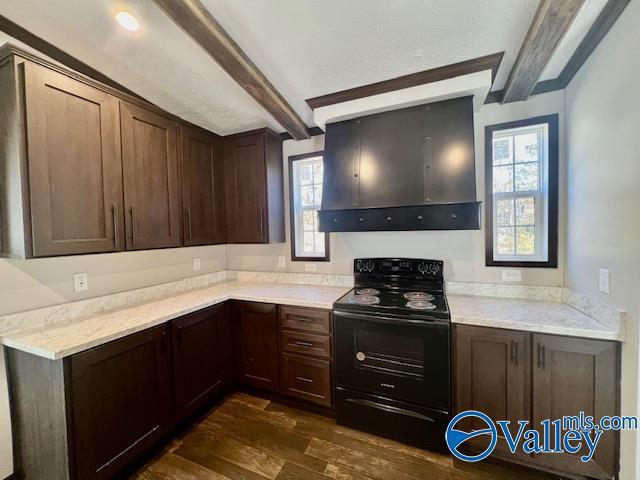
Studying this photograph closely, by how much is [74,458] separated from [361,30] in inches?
109

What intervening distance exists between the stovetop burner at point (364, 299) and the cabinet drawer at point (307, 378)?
21.2 inches

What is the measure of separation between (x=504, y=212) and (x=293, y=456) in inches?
95.0

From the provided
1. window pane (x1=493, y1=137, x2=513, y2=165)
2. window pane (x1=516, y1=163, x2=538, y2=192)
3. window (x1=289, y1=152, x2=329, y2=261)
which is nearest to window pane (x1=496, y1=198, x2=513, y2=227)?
window pane (x1=516, y1=163, x2=538, y2=192)

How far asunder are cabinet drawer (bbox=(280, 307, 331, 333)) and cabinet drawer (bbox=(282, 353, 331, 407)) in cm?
25

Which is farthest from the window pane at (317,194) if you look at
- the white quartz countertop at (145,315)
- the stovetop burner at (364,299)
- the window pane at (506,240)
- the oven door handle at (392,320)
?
the window pane at (506,240)

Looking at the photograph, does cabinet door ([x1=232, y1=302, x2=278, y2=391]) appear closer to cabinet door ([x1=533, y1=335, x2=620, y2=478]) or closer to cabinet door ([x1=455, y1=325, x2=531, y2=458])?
cabinet door ([x1=455, y1=325, x2=531, y2=458])

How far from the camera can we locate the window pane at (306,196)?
9.37 ft

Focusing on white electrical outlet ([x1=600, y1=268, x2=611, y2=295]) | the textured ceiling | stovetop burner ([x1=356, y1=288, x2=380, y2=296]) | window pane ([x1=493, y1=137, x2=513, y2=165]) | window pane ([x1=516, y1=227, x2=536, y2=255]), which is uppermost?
the textured ceiling

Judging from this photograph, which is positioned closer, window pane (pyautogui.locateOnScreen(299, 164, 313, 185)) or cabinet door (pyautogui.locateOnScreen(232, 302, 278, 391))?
cabinet door (pyautogui.locateOnScreen(232, 302, 278, 391))

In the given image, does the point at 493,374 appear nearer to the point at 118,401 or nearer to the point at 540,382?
the point at 540,382

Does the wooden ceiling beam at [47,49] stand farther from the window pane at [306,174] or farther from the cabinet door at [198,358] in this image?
the cabinet door at [198,358]

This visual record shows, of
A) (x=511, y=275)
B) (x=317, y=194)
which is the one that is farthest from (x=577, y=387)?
(x=317, y=194)

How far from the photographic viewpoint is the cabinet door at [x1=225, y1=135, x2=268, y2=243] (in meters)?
2.63

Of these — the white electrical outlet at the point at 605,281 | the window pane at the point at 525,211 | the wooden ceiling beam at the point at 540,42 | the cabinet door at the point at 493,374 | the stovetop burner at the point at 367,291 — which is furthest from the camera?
the stovetop burner at the point at 367,291
